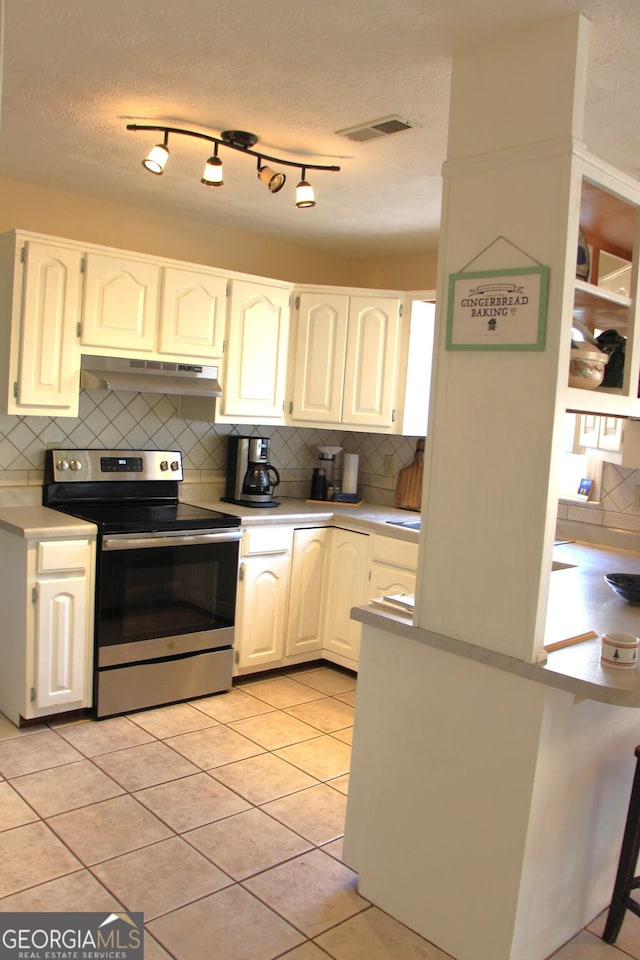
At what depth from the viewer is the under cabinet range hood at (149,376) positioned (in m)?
3.54

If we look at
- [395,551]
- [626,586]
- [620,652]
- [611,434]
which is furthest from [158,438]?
[620,652]

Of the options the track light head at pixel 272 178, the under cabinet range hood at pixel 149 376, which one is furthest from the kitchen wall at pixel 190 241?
the track light head at pixel 272 178

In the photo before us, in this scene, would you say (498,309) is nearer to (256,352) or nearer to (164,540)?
(164,540)

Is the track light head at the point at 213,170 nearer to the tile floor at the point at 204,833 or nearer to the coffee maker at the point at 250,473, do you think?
the coffee maker at the point at 250,473

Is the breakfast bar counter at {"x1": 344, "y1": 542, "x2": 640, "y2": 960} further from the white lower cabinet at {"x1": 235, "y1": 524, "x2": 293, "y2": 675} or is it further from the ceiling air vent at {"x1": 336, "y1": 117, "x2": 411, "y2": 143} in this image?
the white lower cabinet at {"x1": 235, "y1": 524, "x2": 293, "y2": 675}

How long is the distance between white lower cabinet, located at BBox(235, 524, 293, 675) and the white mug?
86.7 inches

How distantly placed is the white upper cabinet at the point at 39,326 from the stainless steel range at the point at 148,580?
39 cm

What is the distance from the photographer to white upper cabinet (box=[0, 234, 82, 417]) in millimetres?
3350

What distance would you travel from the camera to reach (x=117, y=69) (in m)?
2.32

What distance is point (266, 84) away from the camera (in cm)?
235

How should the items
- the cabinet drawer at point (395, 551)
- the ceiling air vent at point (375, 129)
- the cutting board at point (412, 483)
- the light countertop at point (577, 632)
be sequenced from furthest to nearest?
the cutting board at point (412, 483), the cabinet drawer at point (395, 551), the ceiling air vent at point (375, 129), the light countertop at point (577, 632)

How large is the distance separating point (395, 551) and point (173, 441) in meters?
1.33

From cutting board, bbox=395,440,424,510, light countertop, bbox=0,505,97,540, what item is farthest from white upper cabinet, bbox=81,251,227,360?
cutting board, bbox=395,440,424,510

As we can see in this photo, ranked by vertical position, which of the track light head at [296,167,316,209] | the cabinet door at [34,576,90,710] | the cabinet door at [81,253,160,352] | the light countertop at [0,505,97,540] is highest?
the track light head at [296,167,316,209]
